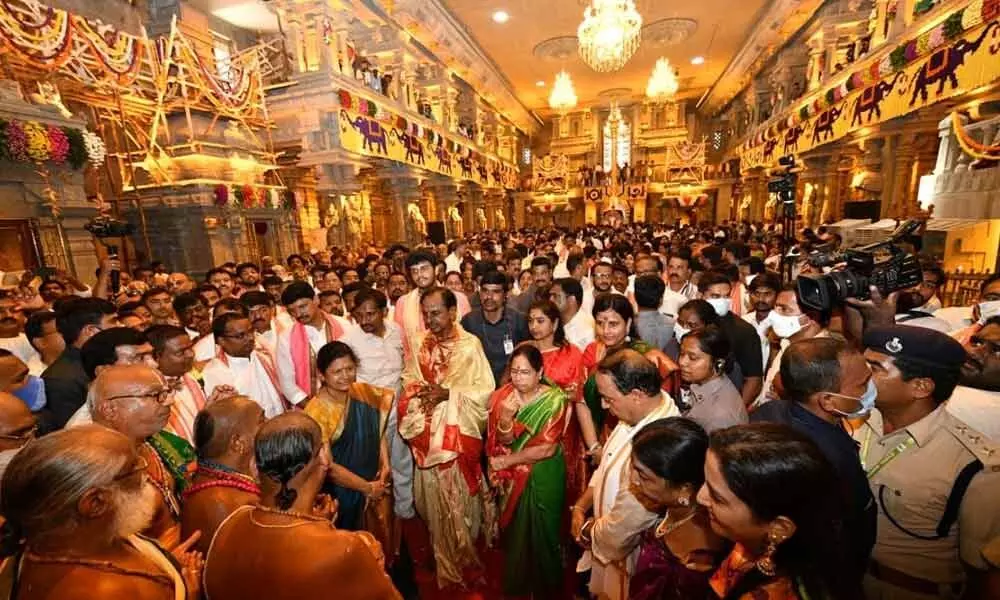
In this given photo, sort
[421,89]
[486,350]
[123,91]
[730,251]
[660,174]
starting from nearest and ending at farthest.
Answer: [486,350], [730,251], [123,91], [421,89], [660,174]

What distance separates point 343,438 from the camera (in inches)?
99.3

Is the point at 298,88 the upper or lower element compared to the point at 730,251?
upper

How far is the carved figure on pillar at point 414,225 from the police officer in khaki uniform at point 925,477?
13.1 m

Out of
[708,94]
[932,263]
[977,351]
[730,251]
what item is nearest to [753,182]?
[708,94]

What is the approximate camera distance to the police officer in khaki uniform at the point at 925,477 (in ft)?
4.67

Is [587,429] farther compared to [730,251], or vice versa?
[730,251]

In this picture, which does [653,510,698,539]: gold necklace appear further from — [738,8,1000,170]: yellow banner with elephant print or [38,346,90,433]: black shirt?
[738,8,1000,170]: yellow banner with elephant print

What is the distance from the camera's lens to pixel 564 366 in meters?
2.89

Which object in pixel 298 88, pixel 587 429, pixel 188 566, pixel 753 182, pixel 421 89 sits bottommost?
pixel 587 429

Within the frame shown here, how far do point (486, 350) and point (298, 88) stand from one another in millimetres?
9022

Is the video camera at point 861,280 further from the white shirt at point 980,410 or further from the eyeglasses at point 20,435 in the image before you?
the eyeglasses at point 20,435

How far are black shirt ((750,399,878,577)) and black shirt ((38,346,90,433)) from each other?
387 centimetres

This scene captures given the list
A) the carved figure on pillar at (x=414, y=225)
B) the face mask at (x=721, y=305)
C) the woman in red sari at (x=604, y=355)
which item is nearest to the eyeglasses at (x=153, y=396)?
the woman in red sari at (x=604, y=355)

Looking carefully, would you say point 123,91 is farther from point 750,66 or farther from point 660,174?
point 660,174
